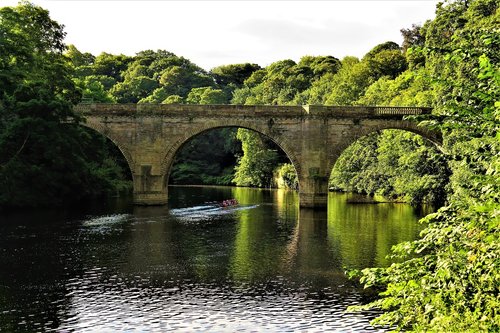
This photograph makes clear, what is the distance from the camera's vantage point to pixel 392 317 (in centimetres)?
908

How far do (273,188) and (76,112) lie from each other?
38.1m

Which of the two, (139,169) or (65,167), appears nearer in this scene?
(65,167)

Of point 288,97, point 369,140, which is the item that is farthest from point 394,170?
point 288,97

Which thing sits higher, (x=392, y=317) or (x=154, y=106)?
(x=154, y=106)

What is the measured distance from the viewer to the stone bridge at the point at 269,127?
4731 cm

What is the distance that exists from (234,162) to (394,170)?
4042 centimetres

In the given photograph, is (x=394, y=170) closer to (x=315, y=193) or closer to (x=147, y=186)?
(x=315, y=193)

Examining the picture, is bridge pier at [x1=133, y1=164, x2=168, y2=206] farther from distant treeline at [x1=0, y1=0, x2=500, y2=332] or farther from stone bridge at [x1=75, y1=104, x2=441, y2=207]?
distant treeline at [x1=0, y1=0, x2=500, y2=332]

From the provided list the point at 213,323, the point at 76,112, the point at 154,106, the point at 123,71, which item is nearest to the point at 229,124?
the point at 154,106

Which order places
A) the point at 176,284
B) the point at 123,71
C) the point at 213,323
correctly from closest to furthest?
1. the point at 213,323
2. the point at 176,284
3. the point at 123,71

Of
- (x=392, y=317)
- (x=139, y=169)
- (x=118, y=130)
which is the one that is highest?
(x=118, y=130)

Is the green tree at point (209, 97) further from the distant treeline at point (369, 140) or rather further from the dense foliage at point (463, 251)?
the dense foliage at point (463, 251)

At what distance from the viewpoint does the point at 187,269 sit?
1000 inches

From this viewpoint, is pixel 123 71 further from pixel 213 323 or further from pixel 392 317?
pixel 392 317
